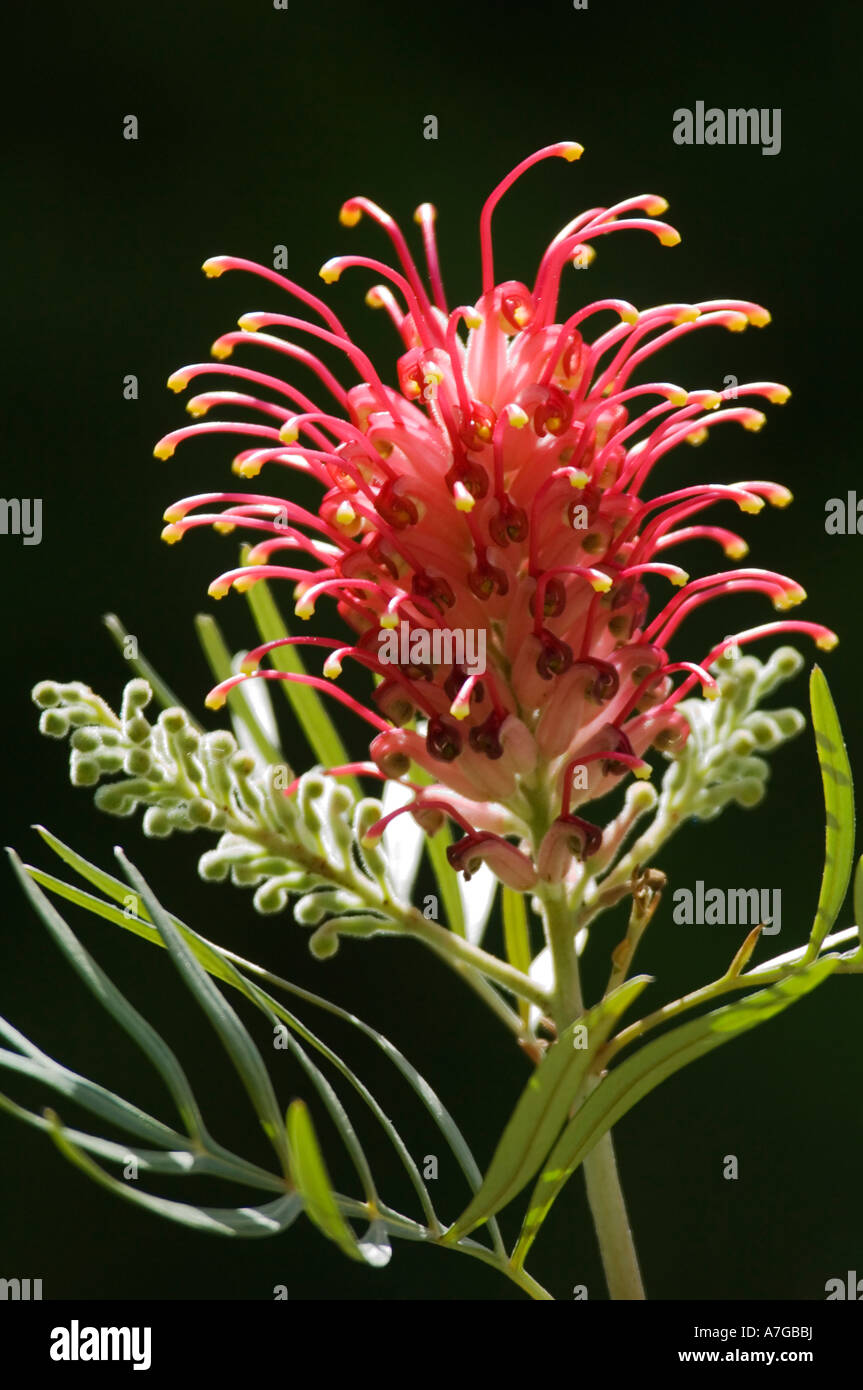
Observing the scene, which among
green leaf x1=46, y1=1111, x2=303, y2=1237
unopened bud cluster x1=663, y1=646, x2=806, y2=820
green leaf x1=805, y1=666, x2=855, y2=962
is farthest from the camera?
unopened bud cluster x1=663, y1=646, x2=806, y2=820

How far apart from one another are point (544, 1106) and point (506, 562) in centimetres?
19

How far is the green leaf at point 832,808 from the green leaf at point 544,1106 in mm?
90

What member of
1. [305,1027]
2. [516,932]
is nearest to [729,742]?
[516,932]

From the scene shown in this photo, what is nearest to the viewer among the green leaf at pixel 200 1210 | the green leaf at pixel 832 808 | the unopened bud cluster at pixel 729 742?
the green leaf at pixel 200 1210

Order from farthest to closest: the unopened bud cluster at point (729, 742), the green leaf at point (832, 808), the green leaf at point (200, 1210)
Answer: the unopened bud cluster at point (729, 742) < the green leaf at point (832, 808) < the green leaf at point (200, 1210)

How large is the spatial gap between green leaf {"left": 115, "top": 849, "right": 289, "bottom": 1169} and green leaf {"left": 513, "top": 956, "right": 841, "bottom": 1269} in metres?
0.09

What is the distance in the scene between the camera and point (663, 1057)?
1.42 ft

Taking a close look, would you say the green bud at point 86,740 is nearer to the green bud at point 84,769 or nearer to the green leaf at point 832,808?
the green bud at point 84,769

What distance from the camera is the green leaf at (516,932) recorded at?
0.61 meters

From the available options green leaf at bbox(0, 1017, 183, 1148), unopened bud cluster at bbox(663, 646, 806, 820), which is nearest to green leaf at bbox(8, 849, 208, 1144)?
green leaf at bbox(0, 1017, 183, 1148)

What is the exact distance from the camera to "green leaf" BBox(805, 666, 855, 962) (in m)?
0.47

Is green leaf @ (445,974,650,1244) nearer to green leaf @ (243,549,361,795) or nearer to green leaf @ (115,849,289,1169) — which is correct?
green leaf @ (115,849,289,1169)

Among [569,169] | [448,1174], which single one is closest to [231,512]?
[448,1174]

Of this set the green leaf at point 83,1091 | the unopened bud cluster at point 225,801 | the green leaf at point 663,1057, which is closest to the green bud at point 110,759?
the unopened bud cluster at point 225,801
